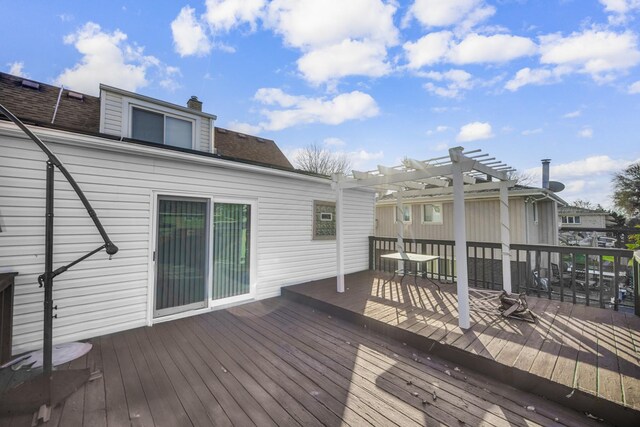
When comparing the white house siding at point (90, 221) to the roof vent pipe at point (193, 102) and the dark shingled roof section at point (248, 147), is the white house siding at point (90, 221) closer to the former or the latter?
the dark shingled roof section at point (248, 147)

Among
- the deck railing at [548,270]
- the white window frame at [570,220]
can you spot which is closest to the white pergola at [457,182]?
the deck railing at [548,270]

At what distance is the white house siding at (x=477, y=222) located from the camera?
898cm

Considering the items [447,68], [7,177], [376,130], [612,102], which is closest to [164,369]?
[7,177]

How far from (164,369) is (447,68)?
7897 mm

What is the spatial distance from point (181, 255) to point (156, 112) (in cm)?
393

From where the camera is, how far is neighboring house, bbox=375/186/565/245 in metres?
8.90

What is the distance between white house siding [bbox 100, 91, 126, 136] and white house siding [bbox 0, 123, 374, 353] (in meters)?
2.84

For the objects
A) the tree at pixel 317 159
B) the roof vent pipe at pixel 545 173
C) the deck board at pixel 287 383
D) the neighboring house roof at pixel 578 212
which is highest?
the tree at pixel 317 159

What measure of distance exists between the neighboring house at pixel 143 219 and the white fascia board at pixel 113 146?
0.01 m

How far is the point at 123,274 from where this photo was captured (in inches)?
138

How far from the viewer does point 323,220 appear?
6004mm

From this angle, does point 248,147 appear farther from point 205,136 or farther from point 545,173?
point 545,173

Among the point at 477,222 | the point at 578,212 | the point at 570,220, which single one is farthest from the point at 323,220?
the point at 570,220

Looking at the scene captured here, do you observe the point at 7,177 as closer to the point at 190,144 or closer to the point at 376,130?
the point at 190,144
